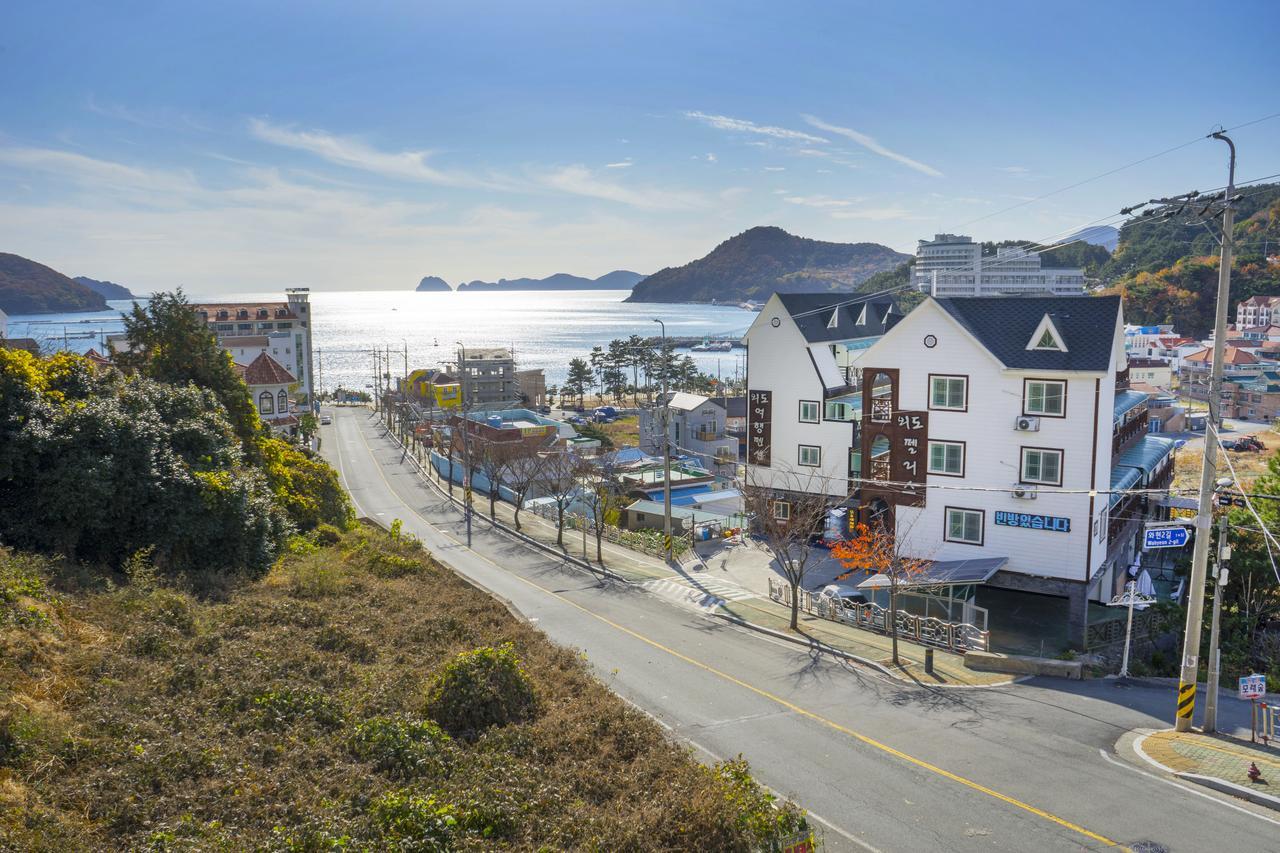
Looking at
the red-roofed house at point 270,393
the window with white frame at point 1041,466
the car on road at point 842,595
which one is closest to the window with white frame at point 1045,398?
the window with white frame at point 1041,466

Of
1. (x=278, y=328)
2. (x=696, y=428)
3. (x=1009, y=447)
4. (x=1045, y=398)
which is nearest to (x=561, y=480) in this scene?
(x=1009, y=447)

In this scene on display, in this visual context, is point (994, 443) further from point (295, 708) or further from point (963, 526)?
point (295, 708)

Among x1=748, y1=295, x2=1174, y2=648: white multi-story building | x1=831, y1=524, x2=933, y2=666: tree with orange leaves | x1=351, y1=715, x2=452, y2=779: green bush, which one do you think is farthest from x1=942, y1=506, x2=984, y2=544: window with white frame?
x1=351, y1=715, x2=452, y2=779: green bush

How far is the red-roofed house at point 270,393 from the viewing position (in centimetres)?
6500

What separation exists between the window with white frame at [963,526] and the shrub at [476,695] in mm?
22700

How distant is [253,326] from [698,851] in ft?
405

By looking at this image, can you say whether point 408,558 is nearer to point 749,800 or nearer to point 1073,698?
point 749,800

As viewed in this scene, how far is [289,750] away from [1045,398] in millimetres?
27908

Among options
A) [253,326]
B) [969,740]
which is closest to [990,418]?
[969,740]

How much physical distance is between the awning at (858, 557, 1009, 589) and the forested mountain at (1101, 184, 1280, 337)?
13810cm

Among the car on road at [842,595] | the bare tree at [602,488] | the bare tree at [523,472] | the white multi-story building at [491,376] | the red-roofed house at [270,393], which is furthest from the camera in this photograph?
the white multi-story building at [491,376]

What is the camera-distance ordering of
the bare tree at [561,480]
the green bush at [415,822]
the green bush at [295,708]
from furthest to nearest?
the bare tree at [561,480]
the green bush at [295,708]
the green bush at [415,822]

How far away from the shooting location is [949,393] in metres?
32.3

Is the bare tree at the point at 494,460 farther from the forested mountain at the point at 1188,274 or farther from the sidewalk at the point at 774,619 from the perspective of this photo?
the forested mountain at the point at 1188,274
